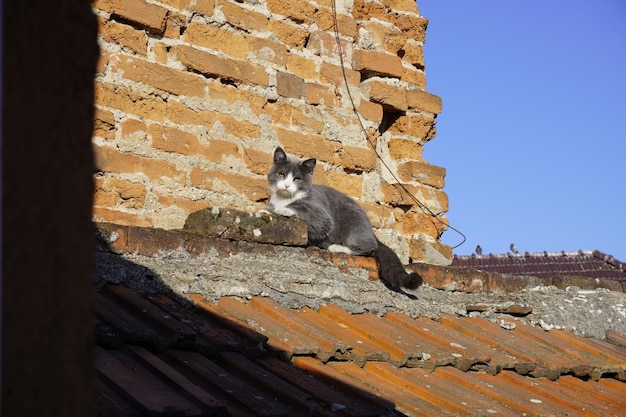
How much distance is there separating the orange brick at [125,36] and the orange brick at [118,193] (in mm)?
675

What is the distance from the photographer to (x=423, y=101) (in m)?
5.35

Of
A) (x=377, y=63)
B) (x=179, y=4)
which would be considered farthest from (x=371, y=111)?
(x=179, y=4)

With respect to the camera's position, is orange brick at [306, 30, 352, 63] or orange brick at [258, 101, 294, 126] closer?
orange brick at [258, 101, 294, 126]

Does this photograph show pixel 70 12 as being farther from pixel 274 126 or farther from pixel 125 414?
pixel 274 126

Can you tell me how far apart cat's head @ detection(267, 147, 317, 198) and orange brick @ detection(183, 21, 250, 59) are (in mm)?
580

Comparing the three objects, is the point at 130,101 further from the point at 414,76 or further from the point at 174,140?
the point at 414,76

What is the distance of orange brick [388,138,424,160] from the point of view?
530cm

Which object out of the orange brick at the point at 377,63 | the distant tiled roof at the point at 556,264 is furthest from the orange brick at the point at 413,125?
the distant tiled roof at the point at 556,264

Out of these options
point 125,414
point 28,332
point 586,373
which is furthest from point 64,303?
point 586,373

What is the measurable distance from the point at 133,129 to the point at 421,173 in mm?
1943

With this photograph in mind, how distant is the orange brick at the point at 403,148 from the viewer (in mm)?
5301

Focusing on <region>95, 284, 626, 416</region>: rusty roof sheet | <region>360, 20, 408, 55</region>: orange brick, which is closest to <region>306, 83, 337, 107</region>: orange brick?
<region>360, 20, 408, 55</region>: orange brick

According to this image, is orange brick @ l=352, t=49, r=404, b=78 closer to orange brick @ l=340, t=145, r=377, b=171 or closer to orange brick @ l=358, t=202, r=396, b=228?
orange brick @ l=340, t=145, r=377, b=171

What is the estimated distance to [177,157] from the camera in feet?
14.0
